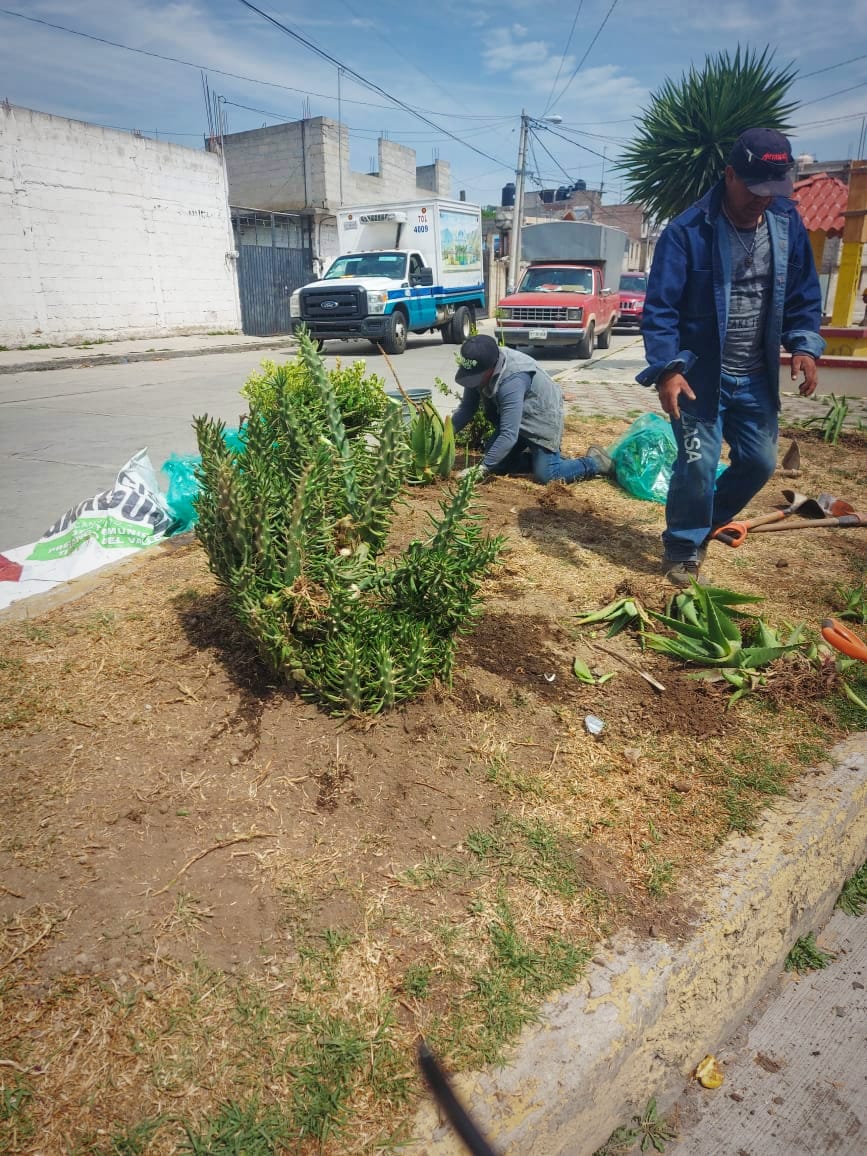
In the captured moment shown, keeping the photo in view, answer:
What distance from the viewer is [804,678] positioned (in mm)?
2908

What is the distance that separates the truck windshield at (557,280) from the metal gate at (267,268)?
9.92 m

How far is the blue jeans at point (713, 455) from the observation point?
3.72 meters

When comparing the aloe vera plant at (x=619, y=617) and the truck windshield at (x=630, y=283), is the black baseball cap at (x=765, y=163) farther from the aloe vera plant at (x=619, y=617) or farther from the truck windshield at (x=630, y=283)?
the truck windshield at (x=630, y=283)

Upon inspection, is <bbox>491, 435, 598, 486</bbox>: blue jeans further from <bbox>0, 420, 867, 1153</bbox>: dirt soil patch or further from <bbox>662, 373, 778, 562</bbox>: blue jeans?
<bbox>0, 420, 867, 1153</bbox>: dirt soil patch

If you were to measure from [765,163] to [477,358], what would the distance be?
7.36 ft

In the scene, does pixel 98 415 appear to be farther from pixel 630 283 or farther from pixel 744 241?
pixel 630 283

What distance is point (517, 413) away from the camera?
523 cm

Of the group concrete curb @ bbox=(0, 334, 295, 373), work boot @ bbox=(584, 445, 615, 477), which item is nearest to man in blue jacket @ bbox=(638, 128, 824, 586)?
work boot @ bbox=(584, 445, 615, 477)

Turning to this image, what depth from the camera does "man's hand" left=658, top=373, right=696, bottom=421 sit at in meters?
3.49

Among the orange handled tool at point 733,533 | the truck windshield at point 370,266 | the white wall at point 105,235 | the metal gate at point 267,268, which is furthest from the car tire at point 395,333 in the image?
the orange handled tool at point 733,533

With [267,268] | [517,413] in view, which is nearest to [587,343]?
[267,268]

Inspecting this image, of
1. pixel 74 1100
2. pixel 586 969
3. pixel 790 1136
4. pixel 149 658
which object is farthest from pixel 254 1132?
pixel 149 658

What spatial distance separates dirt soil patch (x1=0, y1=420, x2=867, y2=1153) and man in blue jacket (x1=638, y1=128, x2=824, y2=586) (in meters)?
1.20

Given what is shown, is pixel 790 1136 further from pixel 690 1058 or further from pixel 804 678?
pixel 804 678
